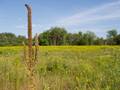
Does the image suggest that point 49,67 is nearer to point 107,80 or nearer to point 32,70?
point 107,80

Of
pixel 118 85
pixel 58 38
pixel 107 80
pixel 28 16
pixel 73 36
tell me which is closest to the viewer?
pixel 28 16

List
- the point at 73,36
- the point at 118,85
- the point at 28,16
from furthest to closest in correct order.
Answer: the point at 73,36 < the point at 118,85 < the point at 28,16

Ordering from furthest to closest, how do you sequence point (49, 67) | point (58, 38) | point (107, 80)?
1. point (58, 38)
2. point (49, 67)
3. point (107, 80)

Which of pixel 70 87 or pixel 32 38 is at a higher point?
pixel 32 38

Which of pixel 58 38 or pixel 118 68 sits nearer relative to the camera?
pixel 118 68

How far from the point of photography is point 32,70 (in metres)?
1.49

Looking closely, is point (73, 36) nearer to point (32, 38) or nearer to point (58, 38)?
point (58, 38)


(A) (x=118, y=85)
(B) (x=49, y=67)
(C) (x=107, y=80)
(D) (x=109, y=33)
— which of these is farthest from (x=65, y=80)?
(D) (x=109, y=33)

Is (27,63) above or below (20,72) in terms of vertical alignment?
above

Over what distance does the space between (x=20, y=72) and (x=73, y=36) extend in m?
86.6

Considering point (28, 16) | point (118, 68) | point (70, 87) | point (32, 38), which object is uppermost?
point (28, 16)

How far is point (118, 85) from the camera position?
528cm

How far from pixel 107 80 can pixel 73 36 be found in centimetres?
8671

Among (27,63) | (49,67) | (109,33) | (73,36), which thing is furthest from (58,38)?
(27,63)
